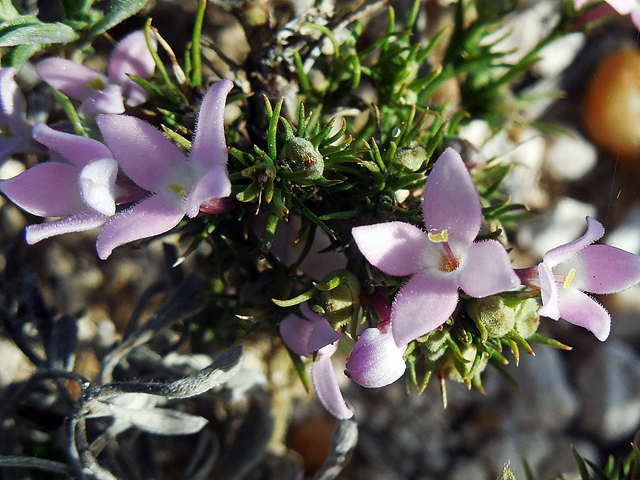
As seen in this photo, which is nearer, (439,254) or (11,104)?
(439,254)

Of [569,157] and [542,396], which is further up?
[569,157]

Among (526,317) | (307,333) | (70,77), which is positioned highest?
(70,77)

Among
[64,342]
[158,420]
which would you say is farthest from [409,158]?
[64,342]

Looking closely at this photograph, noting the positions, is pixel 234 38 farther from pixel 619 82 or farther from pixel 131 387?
pixel 619 82

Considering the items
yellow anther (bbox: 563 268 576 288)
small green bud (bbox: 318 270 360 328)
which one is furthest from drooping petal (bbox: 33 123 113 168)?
yellow anther (bbox: 563 268 576 288)

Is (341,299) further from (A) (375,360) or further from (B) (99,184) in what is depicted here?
(B) (99,184)
